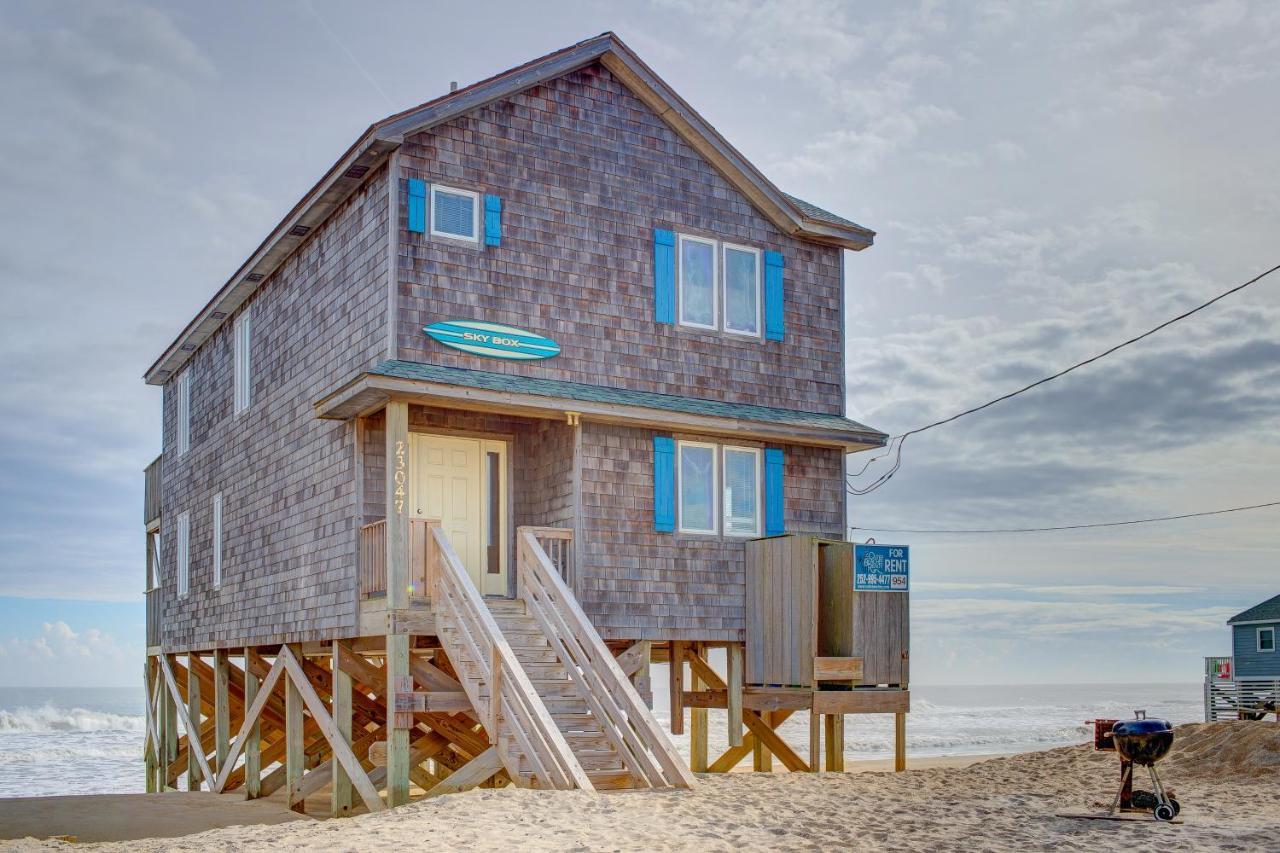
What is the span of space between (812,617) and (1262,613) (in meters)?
30.5

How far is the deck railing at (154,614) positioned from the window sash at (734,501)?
13267 millimetres

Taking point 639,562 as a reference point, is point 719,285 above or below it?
above

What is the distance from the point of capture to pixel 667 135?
58.9 ft

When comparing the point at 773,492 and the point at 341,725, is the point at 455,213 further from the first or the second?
the point at 341,725

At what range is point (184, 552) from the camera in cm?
2386

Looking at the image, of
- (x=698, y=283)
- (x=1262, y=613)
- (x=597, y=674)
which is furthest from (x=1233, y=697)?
(x=597, y=674)

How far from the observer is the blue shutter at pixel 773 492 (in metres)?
17.8

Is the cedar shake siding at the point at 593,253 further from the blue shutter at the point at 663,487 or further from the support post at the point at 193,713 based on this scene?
the support post at the point at 193,713

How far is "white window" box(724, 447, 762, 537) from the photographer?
1759cm

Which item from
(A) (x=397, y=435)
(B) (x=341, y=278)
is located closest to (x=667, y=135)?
(B) (x=341, y=278)

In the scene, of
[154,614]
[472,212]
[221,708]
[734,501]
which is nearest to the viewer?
[472,212]

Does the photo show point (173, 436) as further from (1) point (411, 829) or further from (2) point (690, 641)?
(1) point (411, 829)

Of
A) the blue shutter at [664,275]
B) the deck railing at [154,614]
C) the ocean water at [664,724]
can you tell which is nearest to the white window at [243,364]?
the deck railing at [154,614]

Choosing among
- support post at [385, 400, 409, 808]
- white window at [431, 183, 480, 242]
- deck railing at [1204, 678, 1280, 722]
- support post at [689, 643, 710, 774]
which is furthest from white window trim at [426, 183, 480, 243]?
deck railing at [1204, 678, 1280, 722]
